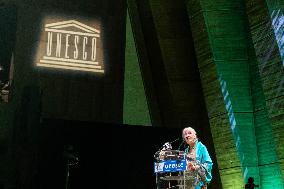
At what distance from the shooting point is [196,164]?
4656 millimetres

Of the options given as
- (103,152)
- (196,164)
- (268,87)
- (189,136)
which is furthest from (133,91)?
(196,164)

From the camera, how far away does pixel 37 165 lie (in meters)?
7.03

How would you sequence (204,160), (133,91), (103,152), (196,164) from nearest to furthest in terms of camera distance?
(196,164) → (204,160) → (103,152) → (133,91)

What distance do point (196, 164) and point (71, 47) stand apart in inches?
196

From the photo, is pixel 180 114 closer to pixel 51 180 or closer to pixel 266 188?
pixel 266 188

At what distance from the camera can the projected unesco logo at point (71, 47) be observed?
8.81 m

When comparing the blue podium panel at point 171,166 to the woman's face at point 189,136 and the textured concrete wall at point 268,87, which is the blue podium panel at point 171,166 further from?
the textured concrete wall at point 268,87

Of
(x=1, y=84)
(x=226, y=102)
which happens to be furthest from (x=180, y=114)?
(x=1, y=84)

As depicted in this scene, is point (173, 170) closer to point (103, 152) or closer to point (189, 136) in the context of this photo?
point (189, 136)

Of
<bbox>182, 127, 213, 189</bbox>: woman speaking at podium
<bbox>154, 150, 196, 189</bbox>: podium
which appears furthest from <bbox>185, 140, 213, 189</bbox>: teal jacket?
<bbox>154, 150, 196, 189</bbox>: podium

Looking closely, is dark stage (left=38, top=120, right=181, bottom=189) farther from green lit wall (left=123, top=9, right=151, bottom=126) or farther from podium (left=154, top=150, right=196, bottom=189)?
podium (left=154, top=150, right=196, bottom=189)

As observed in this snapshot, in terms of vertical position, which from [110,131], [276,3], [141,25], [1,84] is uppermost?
[141,25]

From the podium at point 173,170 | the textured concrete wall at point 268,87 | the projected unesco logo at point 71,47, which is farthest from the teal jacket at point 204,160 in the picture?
the projected unesco logo at point 71,47

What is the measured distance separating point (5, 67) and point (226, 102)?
4.17 metres
